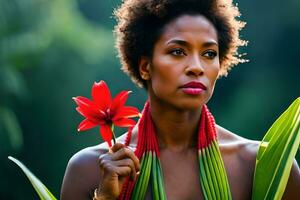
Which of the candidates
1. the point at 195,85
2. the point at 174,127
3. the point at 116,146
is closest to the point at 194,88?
the point at 195,85

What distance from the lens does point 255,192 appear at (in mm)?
3656

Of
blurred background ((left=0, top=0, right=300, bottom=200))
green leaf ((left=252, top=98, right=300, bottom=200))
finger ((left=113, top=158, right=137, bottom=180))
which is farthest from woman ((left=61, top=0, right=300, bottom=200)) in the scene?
blurred background ((left=0, top=0, right=300, bottom=200))

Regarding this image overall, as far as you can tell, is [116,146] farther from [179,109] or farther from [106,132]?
[179,109]

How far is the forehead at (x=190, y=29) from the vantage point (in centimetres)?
376

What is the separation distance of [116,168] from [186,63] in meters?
0.53

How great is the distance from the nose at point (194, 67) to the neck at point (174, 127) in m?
0.28

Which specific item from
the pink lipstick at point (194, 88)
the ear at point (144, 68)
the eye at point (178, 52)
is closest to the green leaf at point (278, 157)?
the pink lipstick at point (194, 88)

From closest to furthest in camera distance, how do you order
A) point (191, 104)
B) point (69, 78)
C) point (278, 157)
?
1. point (278, 157)
2. point (191, 104)
3. point (69, 78)

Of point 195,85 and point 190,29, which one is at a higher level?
point 190,29

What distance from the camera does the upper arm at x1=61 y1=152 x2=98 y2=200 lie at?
390 centimetres

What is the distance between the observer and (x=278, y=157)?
11.7ft

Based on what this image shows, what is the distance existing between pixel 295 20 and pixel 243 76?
127 centimetres

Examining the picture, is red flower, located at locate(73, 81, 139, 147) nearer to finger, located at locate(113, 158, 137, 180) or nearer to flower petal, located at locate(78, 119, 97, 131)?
flower petal, located at locate(78, 119, 97, 131)

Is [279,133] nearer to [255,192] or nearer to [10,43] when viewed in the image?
[255,192]
